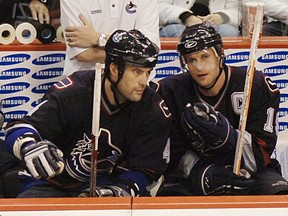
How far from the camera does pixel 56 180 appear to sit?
7.80 feet

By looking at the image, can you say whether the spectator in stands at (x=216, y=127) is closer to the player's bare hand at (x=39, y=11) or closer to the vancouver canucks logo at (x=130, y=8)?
the vancouver canucks logo at (x=130, y=8)

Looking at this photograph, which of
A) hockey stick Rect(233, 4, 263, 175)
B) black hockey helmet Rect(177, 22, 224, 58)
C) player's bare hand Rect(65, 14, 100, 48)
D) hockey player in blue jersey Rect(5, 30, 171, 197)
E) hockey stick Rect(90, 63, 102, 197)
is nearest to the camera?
hockey stick Rect(90, 63, 102, 197)

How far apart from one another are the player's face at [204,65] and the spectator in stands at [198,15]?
3.16 feet

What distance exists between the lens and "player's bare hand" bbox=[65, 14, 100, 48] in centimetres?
286

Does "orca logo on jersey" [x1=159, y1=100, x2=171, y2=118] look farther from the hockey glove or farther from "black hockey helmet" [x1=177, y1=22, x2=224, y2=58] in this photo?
the hockey glove

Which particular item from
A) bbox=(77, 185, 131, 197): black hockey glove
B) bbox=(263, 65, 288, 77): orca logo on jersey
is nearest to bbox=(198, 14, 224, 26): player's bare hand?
bbox=(263, 65, 288, 77): orca logo on jersey

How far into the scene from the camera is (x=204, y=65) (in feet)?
7.92

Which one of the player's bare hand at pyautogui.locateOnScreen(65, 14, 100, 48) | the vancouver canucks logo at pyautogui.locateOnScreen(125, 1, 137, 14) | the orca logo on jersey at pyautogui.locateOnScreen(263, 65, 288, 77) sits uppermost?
the vancouver canucks logo at pyautogui.locateOnScreen(125, 1, 137, 14)

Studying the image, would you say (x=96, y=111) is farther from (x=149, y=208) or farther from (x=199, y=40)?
(x=199, y=40)

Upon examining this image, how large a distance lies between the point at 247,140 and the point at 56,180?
26.6 inches

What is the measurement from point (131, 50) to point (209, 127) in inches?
14.0

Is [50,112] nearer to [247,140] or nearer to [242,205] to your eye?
[247,140]

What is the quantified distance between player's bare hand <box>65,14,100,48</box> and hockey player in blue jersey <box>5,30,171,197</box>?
0.47 metres

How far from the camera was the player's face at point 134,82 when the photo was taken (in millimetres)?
2285
